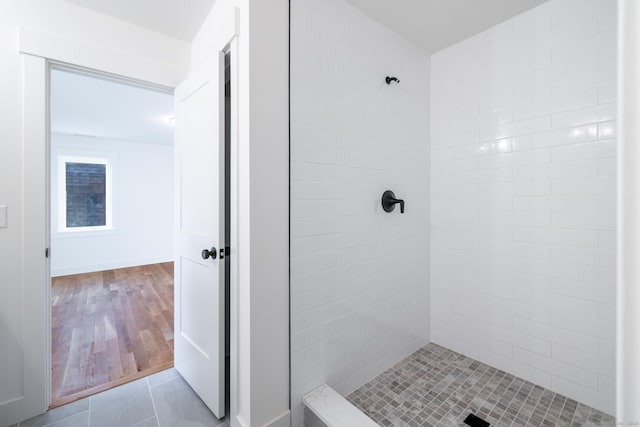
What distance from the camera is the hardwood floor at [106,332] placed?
1899 mm

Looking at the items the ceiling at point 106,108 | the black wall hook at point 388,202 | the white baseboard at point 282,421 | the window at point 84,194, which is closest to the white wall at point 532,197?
the black wall hook at point 388,202

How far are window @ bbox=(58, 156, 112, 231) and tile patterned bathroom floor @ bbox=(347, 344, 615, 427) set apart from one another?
566 centimetres

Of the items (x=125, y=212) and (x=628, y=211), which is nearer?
(x=628, y=211)

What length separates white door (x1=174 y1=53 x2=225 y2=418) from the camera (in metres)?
1.48

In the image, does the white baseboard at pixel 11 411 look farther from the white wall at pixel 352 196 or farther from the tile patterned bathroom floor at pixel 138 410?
the white wall at pixel 352 196

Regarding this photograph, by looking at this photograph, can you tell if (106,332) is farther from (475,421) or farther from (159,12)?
(475,421)

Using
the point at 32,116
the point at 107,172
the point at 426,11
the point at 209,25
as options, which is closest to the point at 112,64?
the point at 32,116

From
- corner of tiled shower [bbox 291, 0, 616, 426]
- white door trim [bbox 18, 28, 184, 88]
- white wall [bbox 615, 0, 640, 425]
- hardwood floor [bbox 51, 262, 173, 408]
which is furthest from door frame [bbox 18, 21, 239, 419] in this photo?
white wall [bbox 615, 0, 640, 425]

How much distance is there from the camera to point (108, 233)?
5082 mm

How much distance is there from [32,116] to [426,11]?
2405 millimetres

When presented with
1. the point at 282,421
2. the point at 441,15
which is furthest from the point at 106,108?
the point at 282,421

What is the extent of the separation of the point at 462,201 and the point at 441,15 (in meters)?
1.26

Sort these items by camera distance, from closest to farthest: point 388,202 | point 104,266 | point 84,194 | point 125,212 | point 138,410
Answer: point 138,410
point 388,202
point 84,194
point 104,266
point 125,212

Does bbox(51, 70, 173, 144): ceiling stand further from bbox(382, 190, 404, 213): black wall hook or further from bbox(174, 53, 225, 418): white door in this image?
bbox(382, 190, 404, 213): black wall hook
